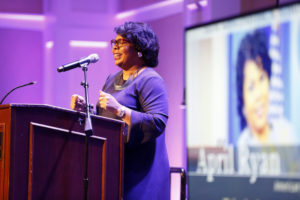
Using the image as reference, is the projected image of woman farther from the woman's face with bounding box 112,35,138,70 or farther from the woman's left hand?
the woman's face with bounding box 112,35,138,70

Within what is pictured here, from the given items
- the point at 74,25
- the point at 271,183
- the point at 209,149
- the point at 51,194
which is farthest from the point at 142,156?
the point at 74,25

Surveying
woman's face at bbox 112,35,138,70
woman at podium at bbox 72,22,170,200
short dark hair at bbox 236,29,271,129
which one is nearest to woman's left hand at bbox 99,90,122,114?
woman at podium at bbox 72,22,170,200

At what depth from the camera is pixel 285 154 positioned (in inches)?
48.3

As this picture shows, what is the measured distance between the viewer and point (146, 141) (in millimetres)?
2416

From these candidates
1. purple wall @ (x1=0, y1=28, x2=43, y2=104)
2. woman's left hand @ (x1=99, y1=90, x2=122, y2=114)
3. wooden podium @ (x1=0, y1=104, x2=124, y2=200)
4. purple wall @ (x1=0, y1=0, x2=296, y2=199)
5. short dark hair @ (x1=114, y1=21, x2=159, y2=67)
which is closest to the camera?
wooden podium @ (x1=0, y1=104, x2=124, y2=200)

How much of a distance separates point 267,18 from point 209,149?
392mm

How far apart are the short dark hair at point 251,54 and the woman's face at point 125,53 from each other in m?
1.32

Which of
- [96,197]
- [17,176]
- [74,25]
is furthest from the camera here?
[74,25]

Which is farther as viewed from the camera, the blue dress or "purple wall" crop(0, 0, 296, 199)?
"purple wall" crop(0, 0, 296, 199)

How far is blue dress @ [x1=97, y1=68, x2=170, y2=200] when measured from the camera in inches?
94.4

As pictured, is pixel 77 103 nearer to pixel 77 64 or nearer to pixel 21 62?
pixel 77 64

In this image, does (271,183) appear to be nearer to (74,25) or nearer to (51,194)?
(51,194)

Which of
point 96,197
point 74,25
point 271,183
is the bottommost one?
point 96,197

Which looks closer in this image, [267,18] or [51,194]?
[267,18]
